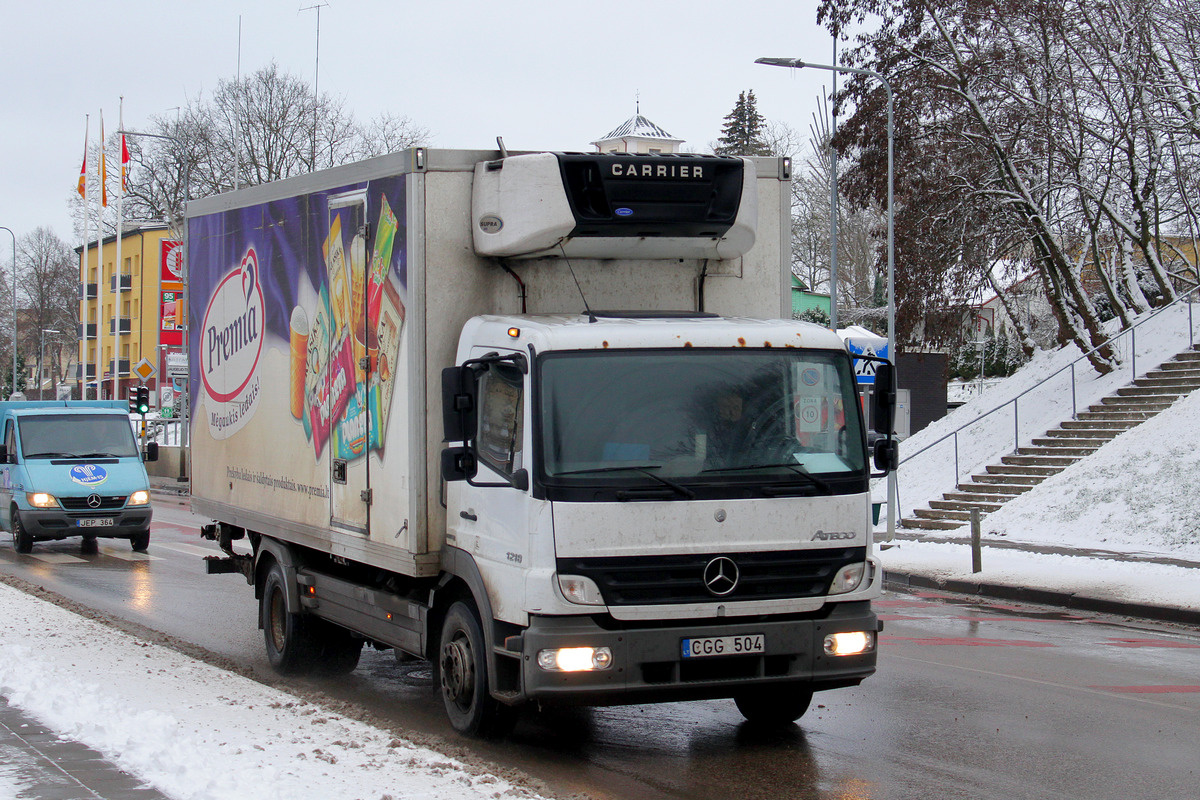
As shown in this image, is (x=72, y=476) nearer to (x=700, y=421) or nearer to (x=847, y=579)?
(x=700, y=421)

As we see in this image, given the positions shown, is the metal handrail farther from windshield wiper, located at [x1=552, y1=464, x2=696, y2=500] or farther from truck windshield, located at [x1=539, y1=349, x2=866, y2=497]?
windshield wiper, located at [x1=552, y1=464, x2=696, y2=500]

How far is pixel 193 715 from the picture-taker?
741cm

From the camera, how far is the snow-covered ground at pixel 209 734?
5773 millimetres

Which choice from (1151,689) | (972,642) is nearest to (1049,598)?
(972,642)

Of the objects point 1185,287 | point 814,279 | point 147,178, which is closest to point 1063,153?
point 1185,287

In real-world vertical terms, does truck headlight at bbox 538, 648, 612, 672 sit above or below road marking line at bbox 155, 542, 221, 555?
above

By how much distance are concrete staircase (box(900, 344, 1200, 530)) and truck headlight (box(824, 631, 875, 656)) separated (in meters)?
15.8

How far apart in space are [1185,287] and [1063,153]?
601cm

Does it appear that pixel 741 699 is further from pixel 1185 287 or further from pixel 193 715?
pixel 1185 287

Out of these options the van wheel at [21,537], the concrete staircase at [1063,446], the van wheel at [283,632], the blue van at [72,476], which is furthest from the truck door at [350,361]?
the concrete staircase at [1063,446]

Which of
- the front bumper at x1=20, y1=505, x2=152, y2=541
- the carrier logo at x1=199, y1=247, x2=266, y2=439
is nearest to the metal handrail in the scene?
the front bumper at x1=20, y1=505, x2=152, y2=541

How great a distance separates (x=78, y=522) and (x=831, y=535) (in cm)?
1552

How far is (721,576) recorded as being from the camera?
680cm

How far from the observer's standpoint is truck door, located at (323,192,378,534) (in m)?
8.28
